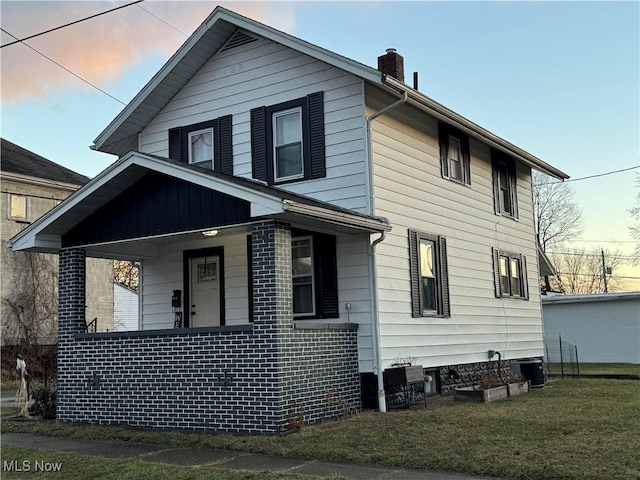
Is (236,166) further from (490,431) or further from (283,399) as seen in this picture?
(490,431)

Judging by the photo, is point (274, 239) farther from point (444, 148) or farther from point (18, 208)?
point (18, 208)

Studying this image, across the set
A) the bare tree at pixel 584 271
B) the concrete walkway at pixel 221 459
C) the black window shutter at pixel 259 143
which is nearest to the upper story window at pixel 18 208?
the black window shutter at pixel 259 143

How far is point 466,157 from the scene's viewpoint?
643 inches

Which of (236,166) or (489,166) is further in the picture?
(489,166)

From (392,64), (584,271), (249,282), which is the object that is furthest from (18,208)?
(584,271)

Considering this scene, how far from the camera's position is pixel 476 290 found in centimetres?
1612

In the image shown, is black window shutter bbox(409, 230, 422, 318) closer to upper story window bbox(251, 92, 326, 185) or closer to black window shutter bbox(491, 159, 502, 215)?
upper story window bbox(251, 92, 326, 185)

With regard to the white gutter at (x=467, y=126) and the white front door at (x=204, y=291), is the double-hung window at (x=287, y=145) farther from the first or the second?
the white front door at (x=204, y=291)

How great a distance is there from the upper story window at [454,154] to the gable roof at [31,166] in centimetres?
1702

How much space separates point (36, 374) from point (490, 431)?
58.3 ft

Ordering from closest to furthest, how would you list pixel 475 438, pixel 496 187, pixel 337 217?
pixel 475 438 < pixel 337 217 < pixel 496 187

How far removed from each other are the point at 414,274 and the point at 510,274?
5671 mm

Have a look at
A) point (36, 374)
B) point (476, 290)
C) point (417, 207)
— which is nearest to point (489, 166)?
point (476, 290)

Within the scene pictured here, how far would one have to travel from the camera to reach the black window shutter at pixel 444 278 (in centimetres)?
1448
